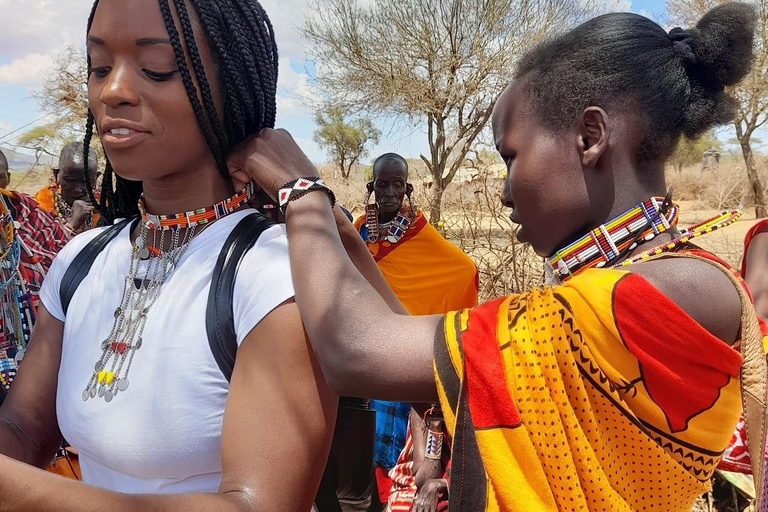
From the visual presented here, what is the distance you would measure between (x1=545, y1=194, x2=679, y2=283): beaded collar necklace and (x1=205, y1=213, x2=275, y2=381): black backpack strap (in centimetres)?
70

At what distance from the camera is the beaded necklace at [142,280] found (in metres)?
1.27

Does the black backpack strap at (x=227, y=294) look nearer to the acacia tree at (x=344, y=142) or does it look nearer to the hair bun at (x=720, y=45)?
the hair bun at (x=720, y=45)

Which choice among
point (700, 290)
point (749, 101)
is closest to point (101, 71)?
point (700, 290)

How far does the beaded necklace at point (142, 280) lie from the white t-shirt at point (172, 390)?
0.02 m

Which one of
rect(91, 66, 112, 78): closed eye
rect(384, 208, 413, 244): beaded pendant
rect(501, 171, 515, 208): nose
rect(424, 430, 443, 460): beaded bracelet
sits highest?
rect(384, 208, 413, 244): beaded pendant

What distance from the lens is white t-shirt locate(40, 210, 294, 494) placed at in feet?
3.85

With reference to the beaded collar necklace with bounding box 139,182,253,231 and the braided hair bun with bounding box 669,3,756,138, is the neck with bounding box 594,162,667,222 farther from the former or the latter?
the beaded collar necklace with bounding box 139,182,253,231

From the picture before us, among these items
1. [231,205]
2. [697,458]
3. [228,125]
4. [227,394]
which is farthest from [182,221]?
[697,458]

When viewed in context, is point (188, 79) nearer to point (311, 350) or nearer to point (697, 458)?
point (311, 350)

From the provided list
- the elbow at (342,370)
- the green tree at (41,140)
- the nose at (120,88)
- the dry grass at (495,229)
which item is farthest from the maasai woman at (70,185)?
the elbow at (342,370)

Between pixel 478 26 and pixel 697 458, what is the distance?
41.7 ft

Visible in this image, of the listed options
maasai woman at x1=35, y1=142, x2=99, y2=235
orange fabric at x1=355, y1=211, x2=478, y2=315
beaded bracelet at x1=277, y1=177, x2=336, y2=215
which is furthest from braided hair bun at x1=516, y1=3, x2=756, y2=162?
maasai woman at x1=35, y1=142, x2=99, y2=235

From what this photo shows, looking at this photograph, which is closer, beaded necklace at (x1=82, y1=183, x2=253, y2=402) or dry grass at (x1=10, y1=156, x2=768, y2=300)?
beaded necklace at (x1=82, y1=183, x2=253, y2=402)

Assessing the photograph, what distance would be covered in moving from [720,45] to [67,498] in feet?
5.06
